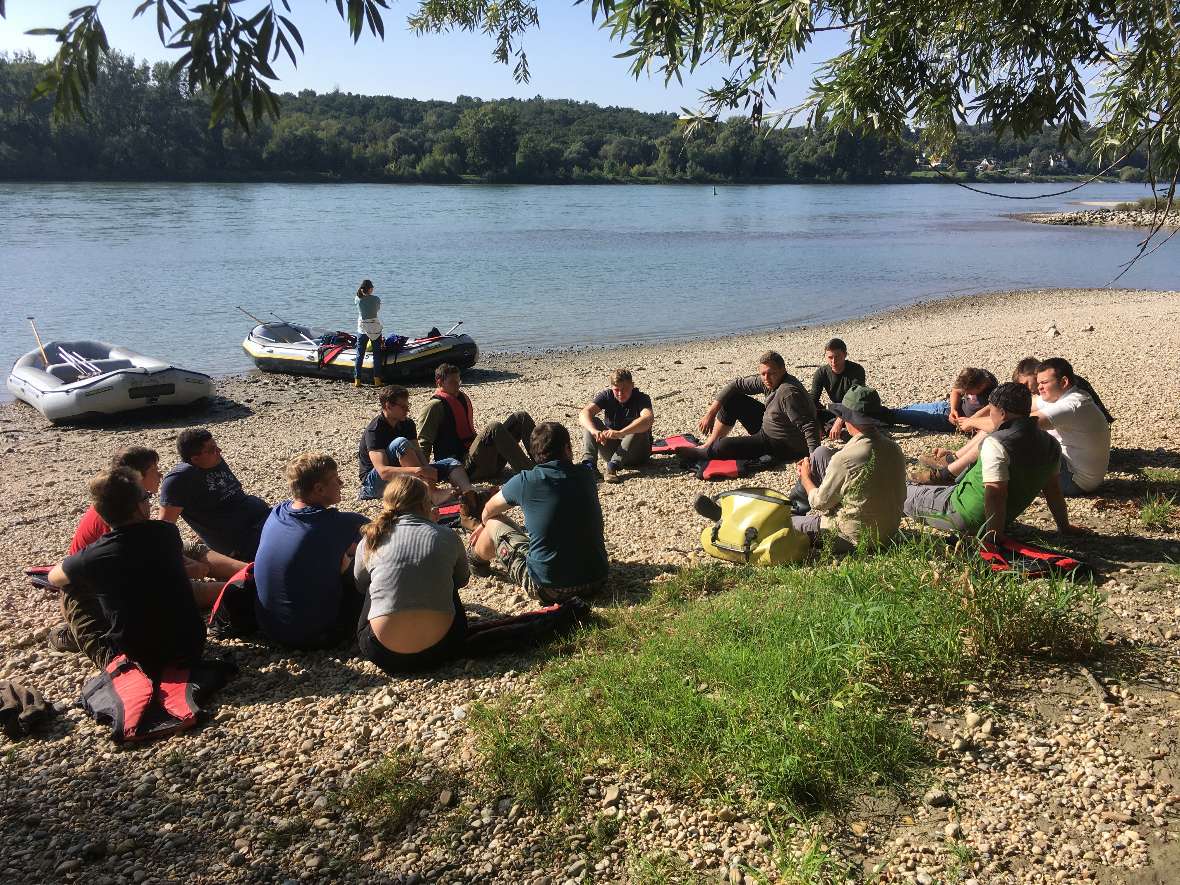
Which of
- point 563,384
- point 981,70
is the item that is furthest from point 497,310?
point 981,70

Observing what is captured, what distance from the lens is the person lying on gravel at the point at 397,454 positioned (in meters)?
7.64

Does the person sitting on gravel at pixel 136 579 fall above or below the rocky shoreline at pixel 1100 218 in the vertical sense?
below

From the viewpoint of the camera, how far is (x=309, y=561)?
502 cm

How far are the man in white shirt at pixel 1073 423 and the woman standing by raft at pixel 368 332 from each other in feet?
38.5

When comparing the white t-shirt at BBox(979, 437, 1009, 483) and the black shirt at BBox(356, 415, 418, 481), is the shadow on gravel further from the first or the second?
the white t-shirt at BBox(979, 437, 1009, 483)

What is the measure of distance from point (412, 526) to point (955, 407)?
631 centimetres

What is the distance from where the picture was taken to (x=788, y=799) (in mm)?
3295

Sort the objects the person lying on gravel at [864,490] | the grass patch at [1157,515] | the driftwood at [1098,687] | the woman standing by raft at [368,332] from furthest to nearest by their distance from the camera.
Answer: the woman standing by raft at [368,332], the grass patch at [1157,515], the person lying on gravel at [864,490], the driftwood at [1098,687]

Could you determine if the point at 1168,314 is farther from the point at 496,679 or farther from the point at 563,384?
the point at 496,679

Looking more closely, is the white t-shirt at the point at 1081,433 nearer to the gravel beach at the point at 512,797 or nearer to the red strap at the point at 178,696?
the gravel beach at the point at 512,797

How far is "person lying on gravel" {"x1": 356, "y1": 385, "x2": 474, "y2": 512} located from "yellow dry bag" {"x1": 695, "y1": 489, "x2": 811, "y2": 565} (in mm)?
2192

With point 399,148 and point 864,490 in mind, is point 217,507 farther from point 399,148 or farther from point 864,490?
point 399,148

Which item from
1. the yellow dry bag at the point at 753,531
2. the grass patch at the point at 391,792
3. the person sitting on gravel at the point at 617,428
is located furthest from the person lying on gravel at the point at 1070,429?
the grass patch at the point at 391,792

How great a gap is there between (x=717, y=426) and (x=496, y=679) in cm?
464
